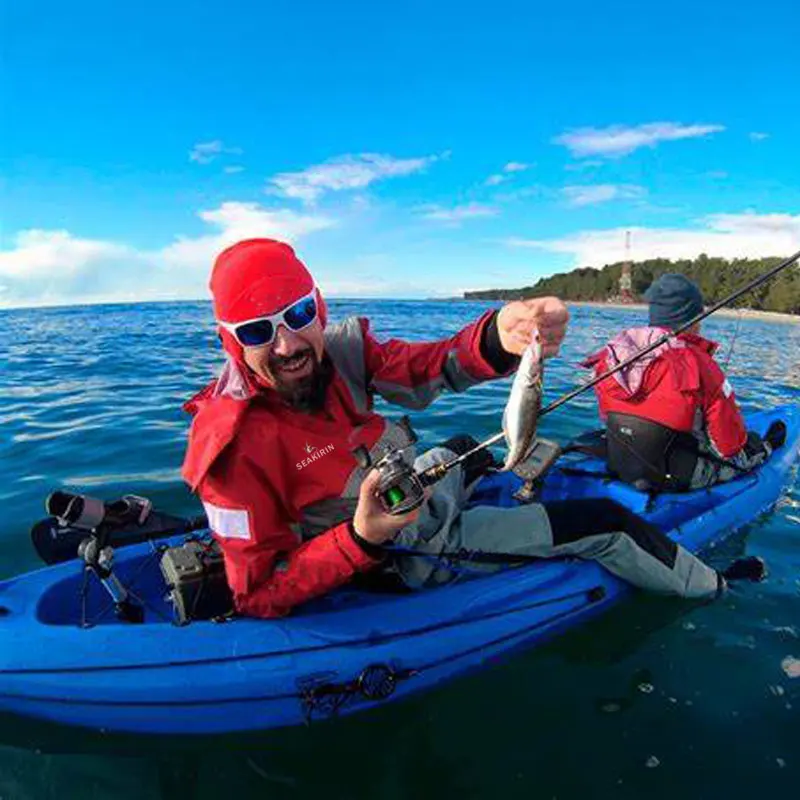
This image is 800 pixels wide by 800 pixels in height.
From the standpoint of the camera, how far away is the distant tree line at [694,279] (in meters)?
75.9

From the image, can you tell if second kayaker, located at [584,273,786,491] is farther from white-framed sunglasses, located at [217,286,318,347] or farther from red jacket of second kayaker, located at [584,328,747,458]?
white-framed sunglasses, located at [217,286,318,347]

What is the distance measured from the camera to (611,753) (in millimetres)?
3732

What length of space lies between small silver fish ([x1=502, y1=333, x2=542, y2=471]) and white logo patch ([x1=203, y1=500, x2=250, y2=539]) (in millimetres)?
1649

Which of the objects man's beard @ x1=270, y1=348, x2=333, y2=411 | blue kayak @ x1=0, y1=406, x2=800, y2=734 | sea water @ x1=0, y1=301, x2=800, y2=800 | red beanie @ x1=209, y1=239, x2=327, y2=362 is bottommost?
sea water @ x1=0, y1=301, x2=800, y2=800

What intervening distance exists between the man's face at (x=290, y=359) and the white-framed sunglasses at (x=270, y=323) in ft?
0.09

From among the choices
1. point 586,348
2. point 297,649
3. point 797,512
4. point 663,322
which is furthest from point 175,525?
point 586,348

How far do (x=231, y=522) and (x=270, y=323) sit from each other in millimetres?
1123

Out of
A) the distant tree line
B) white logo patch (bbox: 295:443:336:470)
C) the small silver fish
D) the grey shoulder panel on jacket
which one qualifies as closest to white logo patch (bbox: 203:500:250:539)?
white logo patch (bbox: 295:443:336:470)

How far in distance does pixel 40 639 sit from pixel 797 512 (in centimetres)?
766

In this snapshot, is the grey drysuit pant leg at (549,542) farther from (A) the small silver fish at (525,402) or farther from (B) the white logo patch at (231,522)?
(A) the small silver fish at (525,402)

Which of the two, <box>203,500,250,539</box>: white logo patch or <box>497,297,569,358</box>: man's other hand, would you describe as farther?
<box>203,500,250,539</box>: white logo patch

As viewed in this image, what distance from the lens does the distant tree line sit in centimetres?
7594

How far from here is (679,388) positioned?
19.1ft

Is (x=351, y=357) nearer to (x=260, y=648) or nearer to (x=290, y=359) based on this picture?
(x=290, y=359)
